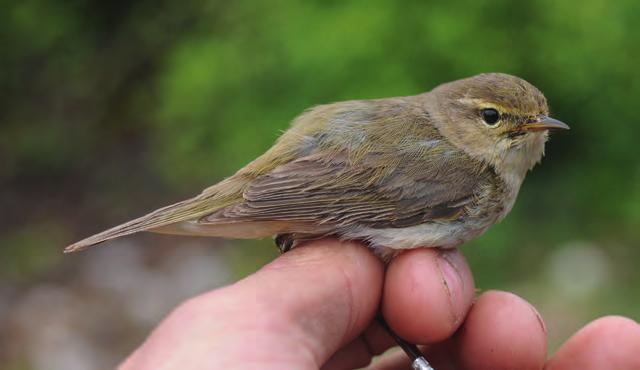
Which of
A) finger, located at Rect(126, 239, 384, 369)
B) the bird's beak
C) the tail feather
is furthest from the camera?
the bird's beak

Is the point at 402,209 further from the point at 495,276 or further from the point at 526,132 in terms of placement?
the point at 495,276

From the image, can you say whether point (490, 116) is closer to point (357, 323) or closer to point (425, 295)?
point (425, 295)

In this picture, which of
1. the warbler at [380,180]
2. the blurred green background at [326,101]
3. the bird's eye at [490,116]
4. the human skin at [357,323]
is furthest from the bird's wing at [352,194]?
the blurred green background at [326,101]

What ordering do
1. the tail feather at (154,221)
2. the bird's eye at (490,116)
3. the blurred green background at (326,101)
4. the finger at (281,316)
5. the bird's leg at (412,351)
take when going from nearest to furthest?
the finger at (281,316), the tail feather at (154,221), the bird's leg at (412,351), the bird's eye at (490,116), the blurred green background at (326,101)

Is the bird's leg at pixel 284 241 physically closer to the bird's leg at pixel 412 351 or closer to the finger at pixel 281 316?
the finger at pixel 281 316

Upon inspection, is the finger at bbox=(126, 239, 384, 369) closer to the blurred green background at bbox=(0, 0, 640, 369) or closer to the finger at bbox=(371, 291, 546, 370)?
the finger at bbox=(371, 291, 546, 370)

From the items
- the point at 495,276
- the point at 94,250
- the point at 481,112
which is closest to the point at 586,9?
the point at 495,276

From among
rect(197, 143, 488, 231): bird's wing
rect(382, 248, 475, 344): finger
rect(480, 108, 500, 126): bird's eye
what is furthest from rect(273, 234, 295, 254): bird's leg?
rect(480, 108, 500, 126): bird's eye

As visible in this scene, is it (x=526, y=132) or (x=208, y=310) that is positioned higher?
(x=526, y=132)
